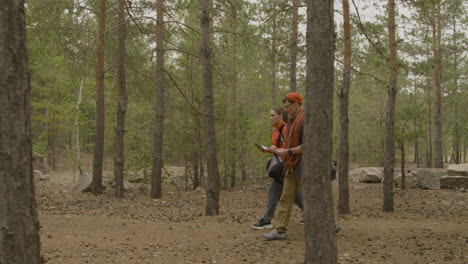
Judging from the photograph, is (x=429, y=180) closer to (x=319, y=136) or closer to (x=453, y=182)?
(x=453, y=182)

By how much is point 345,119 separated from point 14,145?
809cm

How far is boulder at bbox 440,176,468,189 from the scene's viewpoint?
1485 centimetres

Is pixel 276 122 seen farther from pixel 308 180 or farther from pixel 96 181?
pixel 96 181

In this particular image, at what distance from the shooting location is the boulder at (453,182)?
14852mm

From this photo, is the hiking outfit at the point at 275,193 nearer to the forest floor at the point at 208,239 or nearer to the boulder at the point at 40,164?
the forest floor at the point at 208,239

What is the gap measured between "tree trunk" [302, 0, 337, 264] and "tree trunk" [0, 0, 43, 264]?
2.35 metres

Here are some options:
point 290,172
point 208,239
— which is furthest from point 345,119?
point 208,239

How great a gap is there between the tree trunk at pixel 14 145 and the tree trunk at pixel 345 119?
25.9 feet

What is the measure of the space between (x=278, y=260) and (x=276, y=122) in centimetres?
231

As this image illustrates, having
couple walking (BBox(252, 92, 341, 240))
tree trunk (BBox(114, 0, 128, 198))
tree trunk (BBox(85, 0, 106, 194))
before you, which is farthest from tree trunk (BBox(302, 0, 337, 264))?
tree trunk (BBox(85, 0, 106, 194))

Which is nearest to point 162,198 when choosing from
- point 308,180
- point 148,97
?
point 148,97

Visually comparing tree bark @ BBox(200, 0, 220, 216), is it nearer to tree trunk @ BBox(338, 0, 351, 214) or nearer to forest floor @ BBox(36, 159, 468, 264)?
forest floor @ BBox(36, 159, 468, 264)

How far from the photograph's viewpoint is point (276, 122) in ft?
20.8

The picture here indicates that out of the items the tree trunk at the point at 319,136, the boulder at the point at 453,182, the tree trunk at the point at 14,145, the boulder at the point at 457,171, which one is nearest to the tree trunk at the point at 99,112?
the tree trunk at the point at 14,145
